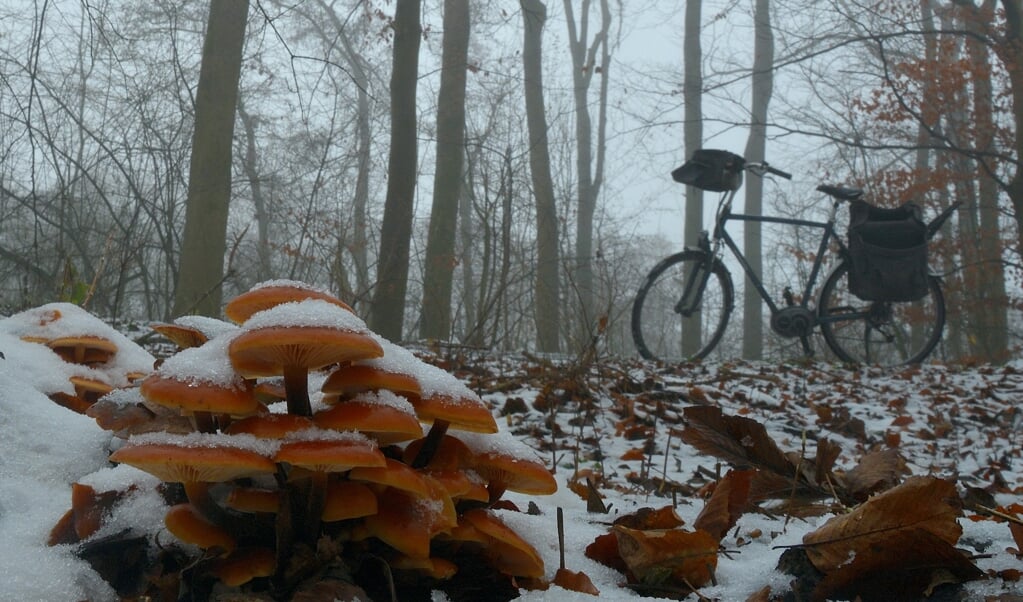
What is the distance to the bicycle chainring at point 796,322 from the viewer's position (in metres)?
7.20

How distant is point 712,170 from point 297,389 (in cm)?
657

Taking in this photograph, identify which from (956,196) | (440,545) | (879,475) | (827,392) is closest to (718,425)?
(879,475)

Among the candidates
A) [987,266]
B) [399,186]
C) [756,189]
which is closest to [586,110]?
[756,189]

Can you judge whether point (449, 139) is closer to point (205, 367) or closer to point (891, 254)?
point (891, 254)

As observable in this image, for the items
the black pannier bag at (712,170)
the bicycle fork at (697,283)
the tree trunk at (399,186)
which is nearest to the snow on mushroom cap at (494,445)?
the tree trunk at (399,186)

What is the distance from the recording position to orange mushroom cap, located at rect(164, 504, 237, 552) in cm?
103

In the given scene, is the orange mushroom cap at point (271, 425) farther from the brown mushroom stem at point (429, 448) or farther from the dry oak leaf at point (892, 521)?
the dry oak leaf at point (892, 521)

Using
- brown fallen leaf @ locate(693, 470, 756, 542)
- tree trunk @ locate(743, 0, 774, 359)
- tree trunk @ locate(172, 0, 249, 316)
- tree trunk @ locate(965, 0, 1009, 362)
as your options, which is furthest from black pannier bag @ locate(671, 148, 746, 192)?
tree trunk @ locate(743, 0, 774, 359)

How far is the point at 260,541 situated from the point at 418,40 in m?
6.33

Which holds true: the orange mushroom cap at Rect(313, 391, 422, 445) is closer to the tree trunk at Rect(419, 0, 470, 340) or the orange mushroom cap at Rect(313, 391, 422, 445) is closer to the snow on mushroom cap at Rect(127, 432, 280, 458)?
the snow on mushroom cap at Rect(127, 432, 280, 458)

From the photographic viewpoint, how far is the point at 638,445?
328 cm

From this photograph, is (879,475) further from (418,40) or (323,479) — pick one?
(418,40)

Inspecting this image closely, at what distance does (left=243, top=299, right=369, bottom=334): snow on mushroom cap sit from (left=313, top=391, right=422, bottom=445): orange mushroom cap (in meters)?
0.10

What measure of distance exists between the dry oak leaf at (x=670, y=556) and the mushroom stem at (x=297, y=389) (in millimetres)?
609
